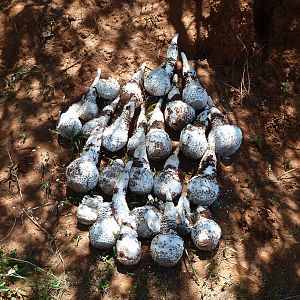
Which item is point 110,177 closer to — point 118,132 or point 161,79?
point 118,132

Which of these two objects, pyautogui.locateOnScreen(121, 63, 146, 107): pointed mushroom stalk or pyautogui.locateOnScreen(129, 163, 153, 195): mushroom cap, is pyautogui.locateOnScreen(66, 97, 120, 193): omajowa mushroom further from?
pyautogui.locateOnScreen(121, 63, 146, 107): pointed mushroom stalk

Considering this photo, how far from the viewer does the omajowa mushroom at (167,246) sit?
3.99m

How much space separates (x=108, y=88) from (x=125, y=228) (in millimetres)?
1483

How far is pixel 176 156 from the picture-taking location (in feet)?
15.1

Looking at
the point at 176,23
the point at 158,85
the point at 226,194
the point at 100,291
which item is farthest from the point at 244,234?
the point at 176,23

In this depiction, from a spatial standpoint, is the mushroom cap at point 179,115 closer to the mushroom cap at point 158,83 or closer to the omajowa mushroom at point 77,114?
the mushroom cap at point 158,83

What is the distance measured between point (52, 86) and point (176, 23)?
1.44 metres

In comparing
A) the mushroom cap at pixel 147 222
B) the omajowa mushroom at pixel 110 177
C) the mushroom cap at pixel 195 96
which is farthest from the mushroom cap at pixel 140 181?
the mushroom cap at pixel 195 96

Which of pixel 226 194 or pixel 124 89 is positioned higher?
pixel 124 89

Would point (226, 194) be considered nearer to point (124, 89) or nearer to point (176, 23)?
point (124, 89)

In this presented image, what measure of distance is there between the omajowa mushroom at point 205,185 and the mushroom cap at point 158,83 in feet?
2.79

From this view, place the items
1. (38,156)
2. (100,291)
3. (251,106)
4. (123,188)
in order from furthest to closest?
(251,106) → (38,156) → (123,188) → (100,291)

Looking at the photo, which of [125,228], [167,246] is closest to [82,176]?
[125,228]

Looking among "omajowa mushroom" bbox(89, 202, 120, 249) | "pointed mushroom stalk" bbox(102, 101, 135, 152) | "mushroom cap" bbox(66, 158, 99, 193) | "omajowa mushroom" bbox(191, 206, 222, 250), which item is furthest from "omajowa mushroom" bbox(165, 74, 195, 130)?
"omajowa mushroom" bbox(89, 202, 120, 249)
